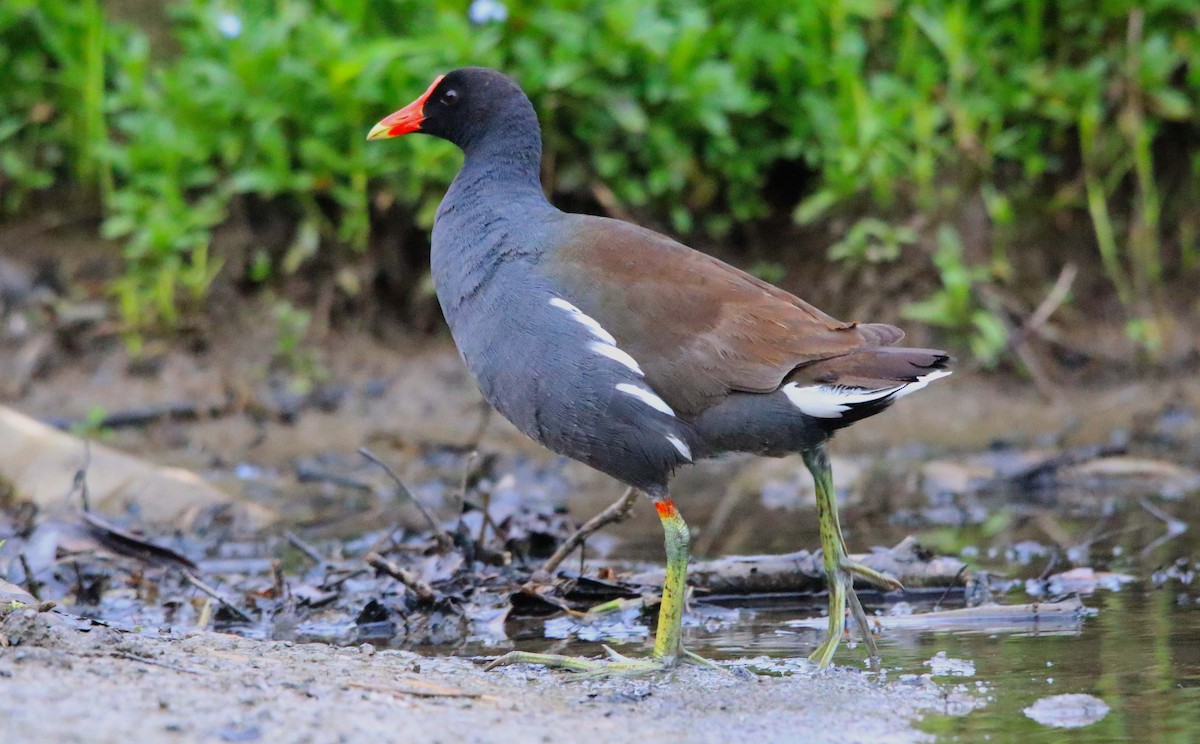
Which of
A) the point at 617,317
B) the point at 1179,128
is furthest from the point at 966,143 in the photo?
the point at 617,317

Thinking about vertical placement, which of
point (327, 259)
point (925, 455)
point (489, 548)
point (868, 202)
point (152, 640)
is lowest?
point (152, 640)

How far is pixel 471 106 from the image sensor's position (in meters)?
4.42

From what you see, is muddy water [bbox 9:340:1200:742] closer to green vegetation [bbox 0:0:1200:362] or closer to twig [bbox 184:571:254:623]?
green vegetation [bbox 0:0:1200:362]

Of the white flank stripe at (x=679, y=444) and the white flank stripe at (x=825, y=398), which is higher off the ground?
the white flank stripe at (x=825, y=398)

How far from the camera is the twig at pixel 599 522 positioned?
13.0ft

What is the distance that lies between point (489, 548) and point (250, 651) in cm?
137

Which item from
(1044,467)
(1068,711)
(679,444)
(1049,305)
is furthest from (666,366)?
(1049,305)

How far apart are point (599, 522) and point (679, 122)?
343cm

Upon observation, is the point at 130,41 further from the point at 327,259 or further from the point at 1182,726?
the point at 1182,726

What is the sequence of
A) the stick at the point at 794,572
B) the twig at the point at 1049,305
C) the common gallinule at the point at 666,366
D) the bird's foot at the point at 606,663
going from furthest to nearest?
the twig at the point at 1049,305 < the stick at the point at 794,572 < the common gallinule at the point at 666,366 < the bird's foot at the point at 606,663

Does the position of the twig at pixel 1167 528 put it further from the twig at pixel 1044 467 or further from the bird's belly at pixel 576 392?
the bird's belly at pixel 576 392

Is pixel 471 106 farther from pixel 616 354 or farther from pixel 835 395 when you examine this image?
pixel 835 395

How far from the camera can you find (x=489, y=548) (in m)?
4.61

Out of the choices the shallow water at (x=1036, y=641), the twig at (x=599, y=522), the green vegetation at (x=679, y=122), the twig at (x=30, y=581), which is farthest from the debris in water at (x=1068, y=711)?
the green vegetation at (x=679, y=122)
